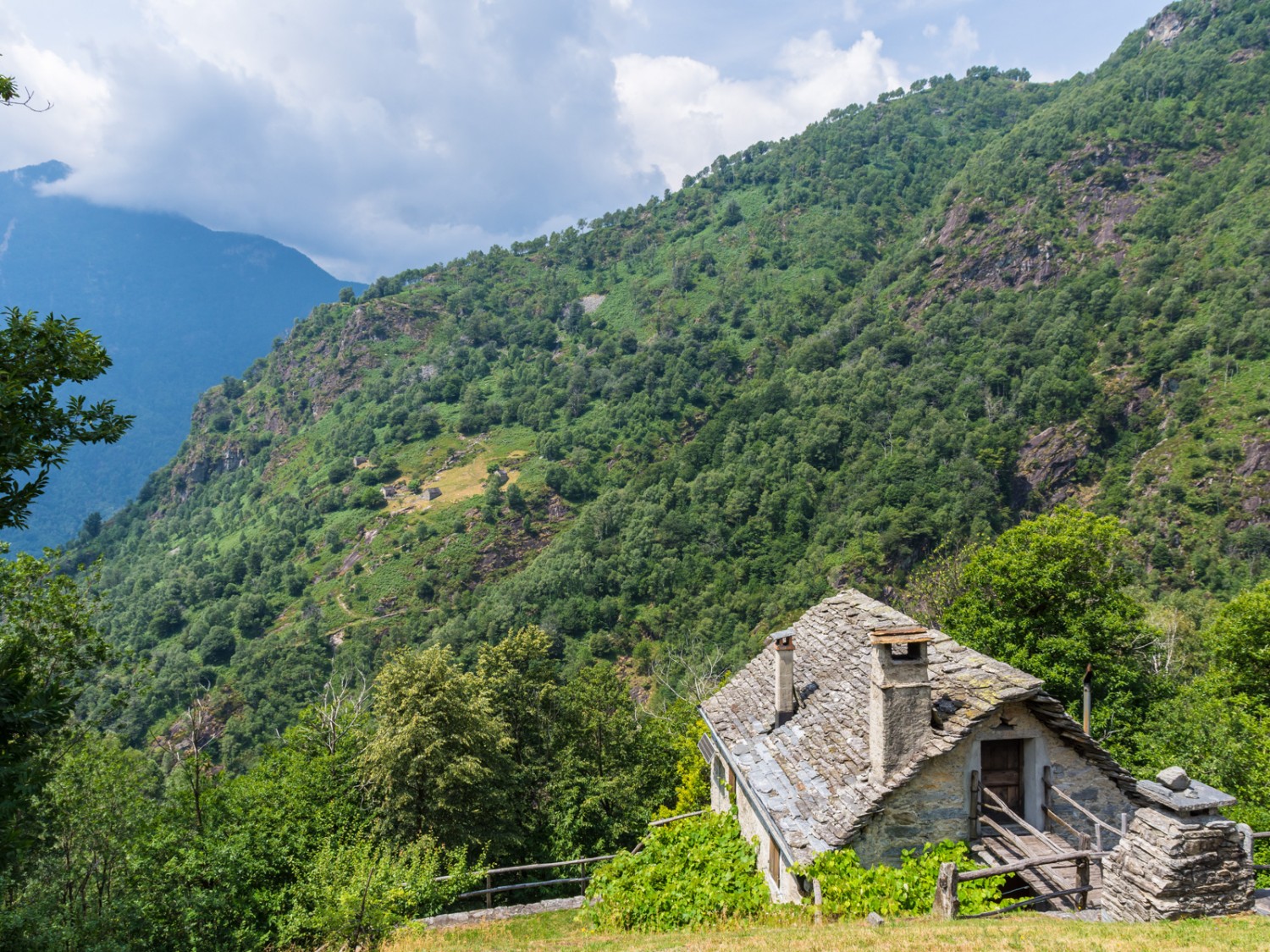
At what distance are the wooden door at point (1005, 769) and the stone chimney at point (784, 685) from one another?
4560mm

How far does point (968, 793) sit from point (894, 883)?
2.21 meters

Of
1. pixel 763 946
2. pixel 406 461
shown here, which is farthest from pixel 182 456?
pixel 763 946

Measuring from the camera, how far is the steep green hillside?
82.6 m

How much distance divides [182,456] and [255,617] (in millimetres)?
93947

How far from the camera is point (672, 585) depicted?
9162 cm

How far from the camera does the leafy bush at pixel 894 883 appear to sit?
1050 centimetres

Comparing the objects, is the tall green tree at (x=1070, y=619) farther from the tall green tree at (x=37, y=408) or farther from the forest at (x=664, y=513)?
the tall green tree at (x=37, y=408)

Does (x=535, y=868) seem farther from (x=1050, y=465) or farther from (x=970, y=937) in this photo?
(x=1050, y=465)

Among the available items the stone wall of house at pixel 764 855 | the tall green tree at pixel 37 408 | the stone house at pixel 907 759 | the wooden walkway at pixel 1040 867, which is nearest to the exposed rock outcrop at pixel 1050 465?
the stone house at pixel 907 759

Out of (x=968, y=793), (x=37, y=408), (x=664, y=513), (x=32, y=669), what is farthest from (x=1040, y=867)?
(x=664, y=513)

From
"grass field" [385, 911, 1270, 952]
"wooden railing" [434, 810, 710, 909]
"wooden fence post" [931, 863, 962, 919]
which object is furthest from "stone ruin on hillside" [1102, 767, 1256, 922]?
"wooden railing" [434, 810, 710, 909]

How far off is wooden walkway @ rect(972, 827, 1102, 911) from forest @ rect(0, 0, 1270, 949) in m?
7.69

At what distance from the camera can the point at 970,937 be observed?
864 centimetres

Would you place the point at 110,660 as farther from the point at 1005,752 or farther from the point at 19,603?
the point at 1005,752
